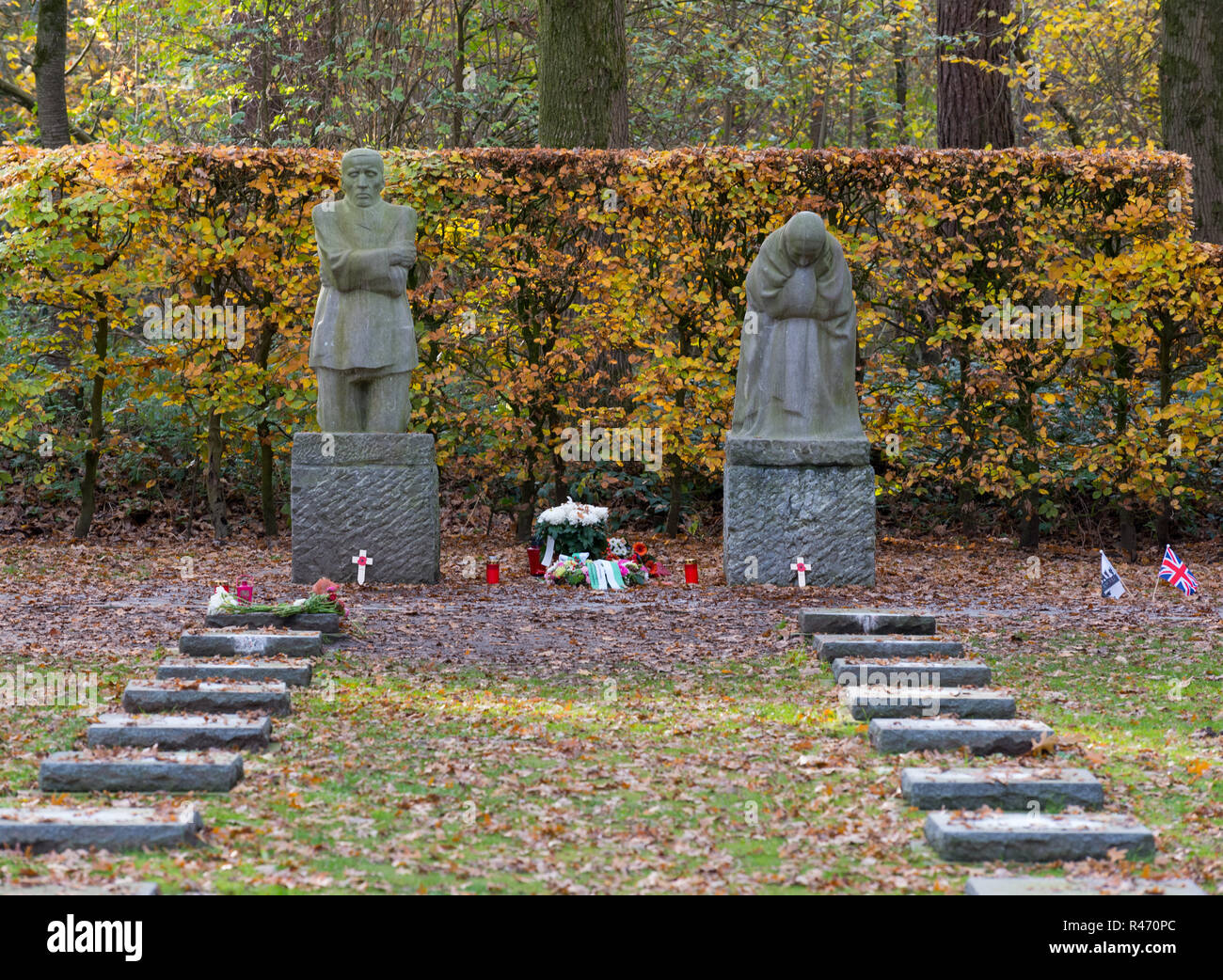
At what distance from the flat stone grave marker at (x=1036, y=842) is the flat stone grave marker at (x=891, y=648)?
2.73m

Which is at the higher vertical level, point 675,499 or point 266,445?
point 266,445

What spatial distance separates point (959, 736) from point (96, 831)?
132 inches

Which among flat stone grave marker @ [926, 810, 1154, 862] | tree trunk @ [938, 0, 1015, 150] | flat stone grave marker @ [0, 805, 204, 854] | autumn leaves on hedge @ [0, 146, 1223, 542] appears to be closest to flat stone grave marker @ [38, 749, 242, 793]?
flat stone grave marker @ [0, 805, 204, 854]

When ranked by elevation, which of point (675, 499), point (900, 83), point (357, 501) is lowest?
point (675, 499)

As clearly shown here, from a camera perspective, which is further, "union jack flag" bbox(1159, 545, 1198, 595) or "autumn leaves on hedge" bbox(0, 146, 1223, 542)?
"autumn leaves on hedge" bbox(0, 146, 1223, 542)

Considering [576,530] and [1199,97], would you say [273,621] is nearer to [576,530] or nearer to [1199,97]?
[576,530]

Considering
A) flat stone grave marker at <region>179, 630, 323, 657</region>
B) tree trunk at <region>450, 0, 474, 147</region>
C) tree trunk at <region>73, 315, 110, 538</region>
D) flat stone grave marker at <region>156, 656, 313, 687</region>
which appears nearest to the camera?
flat stone grave marker at <region>156, 656, 313, 687</region>

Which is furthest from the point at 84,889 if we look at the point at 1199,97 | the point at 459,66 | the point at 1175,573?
the point at 459,66

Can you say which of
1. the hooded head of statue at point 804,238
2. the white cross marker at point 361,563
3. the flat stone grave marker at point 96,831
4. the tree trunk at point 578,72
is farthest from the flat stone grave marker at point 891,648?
the tree trunk at point 578,72

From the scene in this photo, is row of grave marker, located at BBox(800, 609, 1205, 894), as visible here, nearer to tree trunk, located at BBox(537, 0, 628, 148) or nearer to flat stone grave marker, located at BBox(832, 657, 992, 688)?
flat stone grave marker, located at BBox(832, 657, 992, 688)

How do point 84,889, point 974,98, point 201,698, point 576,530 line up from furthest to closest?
point 974,98 < point 576,530 < point 201,698 < point 84,889

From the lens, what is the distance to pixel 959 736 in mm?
5973

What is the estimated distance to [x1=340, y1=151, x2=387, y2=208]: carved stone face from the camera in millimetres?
9914

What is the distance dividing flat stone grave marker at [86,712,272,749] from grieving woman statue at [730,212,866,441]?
16.7 ft
